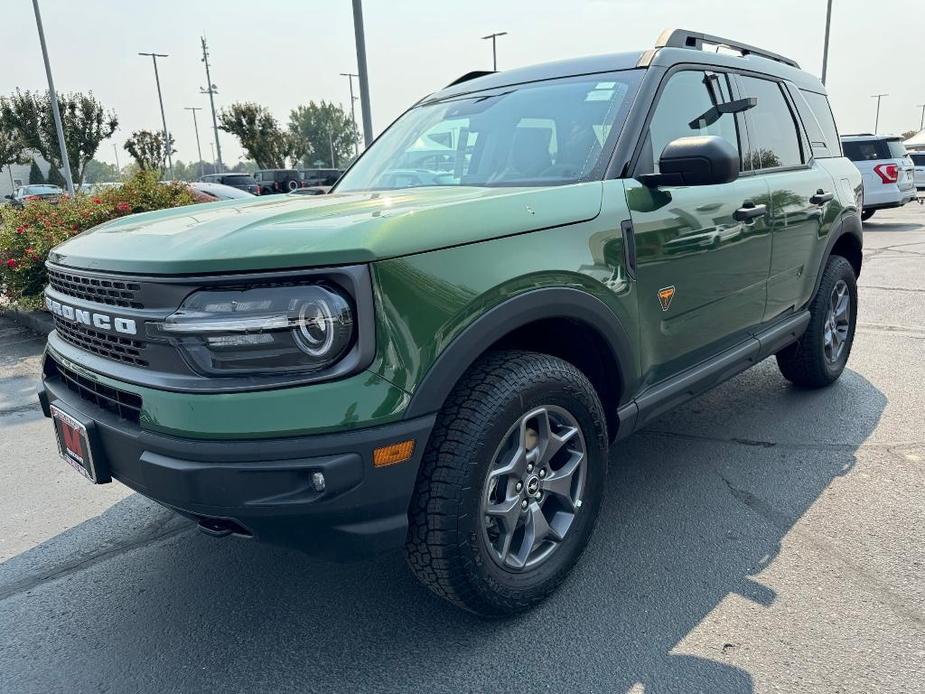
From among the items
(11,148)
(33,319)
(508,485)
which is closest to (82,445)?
(508,485)

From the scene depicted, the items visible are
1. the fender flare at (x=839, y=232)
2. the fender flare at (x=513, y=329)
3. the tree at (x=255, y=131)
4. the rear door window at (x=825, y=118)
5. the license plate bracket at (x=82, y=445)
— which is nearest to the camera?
the fender flare at (x=513, y=329)

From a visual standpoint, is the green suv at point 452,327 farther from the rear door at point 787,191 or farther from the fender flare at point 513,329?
the rear door at point 787,191

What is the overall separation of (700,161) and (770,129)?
1.54m

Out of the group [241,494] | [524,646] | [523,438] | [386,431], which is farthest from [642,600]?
[241,494]

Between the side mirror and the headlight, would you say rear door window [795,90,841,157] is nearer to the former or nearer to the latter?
the side mirror

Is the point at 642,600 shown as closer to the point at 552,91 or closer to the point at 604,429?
the point at 604,429

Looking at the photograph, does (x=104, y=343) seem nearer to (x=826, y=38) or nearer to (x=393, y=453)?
(x=393, y=453)

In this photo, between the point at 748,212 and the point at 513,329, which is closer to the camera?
the point at 513,329

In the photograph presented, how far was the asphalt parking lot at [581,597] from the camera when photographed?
2.10 m

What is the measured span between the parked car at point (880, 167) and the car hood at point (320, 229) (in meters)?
14.2

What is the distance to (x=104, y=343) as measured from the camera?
212 centimetres

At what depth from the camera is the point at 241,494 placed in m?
1.80

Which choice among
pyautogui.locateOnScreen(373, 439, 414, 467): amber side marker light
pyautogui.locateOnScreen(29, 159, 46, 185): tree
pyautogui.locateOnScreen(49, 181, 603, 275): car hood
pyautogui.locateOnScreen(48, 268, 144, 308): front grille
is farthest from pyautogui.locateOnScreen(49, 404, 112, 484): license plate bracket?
pyautogui.locateOnScreen(29, 159, 46, 185): tree

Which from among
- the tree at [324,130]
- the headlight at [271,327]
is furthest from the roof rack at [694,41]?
the tree at [324,130]
